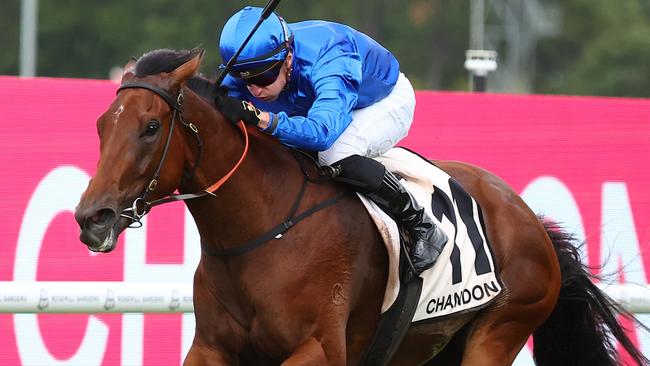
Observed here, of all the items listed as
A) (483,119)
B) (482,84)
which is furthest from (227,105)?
(482,84)

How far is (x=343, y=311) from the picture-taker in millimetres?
4973

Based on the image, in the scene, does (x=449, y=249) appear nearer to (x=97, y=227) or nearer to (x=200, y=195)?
(x=200, y=195)

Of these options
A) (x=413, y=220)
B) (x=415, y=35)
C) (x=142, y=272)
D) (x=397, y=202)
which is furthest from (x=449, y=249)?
(x=415, y=35)

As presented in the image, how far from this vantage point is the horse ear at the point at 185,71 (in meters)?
4.62

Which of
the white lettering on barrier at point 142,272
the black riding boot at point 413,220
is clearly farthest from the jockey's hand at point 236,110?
the white lettering on barrier at point 142,272

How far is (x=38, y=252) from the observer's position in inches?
258

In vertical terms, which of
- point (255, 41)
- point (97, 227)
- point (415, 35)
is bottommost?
point (97, 227)

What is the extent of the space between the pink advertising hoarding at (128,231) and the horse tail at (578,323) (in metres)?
0.20

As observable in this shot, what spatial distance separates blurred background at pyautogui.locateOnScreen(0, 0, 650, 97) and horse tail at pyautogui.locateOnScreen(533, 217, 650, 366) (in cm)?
2620

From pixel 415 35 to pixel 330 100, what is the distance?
117 ft

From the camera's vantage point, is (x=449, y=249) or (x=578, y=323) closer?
(x=449, y=249)

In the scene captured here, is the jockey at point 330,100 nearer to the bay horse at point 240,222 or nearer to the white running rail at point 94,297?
the bay horse at point 240,222

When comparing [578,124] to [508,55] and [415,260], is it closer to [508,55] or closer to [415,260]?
[415,260]

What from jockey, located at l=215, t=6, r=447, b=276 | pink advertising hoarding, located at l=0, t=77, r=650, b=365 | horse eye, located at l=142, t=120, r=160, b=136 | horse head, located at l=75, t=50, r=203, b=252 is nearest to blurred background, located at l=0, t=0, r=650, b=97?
pink advertising hoarding, located at l=0, t=77, r=650, b=365
